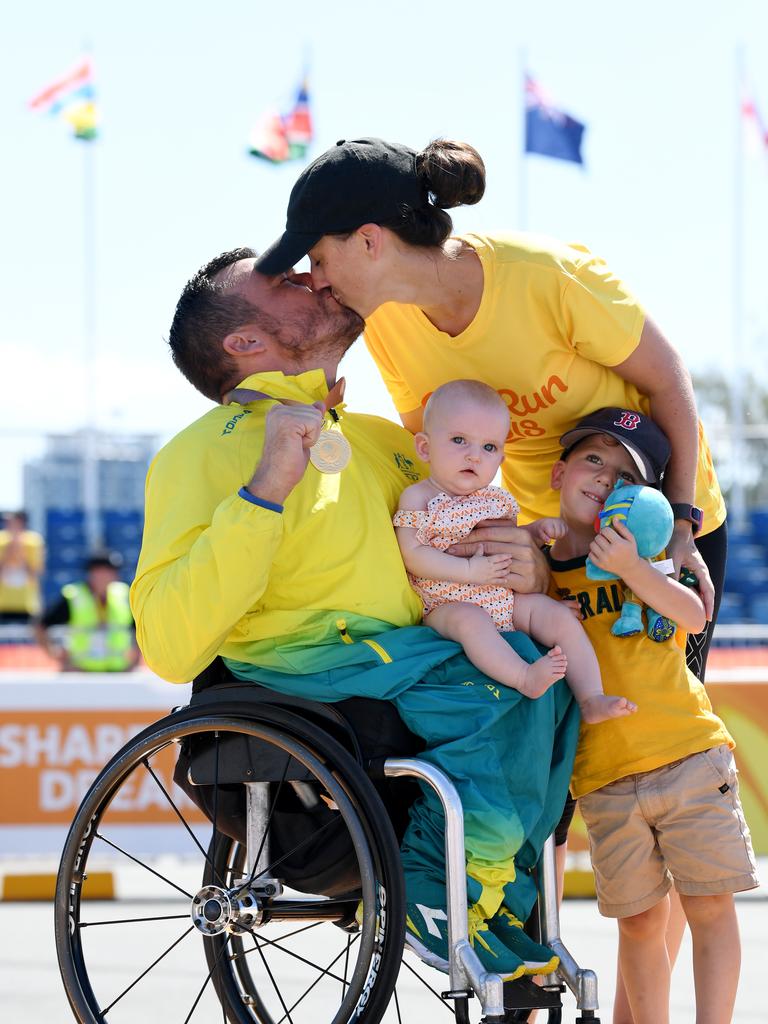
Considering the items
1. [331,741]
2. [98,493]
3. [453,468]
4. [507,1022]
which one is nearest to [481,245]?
[453,468]

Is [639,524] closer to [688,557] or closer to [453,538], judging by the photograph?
[688,557]

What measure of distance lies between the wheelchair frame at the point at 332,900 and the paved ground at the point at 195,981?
147 centimetres

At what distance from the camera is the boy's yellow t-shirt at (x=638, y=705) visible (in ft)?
9.61

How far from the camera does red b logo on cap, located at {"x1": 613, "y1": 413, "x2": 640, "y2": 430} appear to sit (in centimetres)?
295

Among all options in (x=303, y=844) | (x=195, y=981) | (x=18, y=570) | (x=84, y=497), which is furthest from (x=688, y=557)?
(x=84, y=497)

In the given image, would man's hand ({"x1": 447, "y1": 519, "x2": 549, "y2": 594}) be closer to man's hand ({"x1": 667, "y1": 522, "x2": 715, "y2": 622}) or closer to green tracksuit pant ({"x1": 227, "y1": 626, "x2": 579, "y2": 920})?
green tracksuit pant ({"x1": 227, "y1": 626, "x2": 579, "y2": 920})

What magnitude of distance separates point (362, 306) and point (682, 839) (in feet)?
4.22

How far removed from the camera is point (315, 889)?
272 centimetres

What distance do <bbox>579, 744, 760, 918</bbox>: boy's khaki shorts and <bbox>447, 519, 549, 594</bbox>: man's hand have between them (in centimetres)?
49

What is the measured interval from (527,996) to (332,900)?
0.41 metres

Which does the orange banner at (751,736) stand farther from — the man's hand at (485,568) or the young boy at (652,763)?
the man's hand at (485,568)

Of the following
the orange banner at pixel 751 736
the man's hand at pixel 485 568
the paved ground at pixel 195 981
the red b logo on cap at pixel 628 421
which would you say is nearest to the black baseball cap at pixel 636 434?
the red b logo on cap at pixel 628 421

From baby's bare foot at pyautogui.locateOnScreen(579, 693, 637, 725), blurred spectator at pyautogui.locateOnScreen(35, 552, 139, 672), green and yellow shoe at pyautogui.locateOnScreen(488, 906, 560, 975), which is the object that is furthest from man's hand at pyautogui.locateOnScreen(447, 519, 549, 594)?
blurred spectator at pyautogui.locateOnScreen(35, 552, 139, 672)

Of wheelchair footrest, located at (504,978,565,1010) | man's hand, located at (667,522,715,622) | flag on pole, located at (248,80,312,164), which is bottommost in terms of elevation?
wheelchair footrest, located at (504,978,565,1010)
